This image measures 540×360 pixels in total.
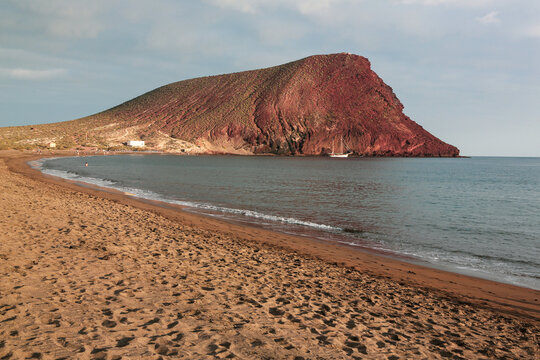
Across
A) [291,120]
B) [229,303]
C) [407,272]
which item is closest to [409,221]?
[407,272]

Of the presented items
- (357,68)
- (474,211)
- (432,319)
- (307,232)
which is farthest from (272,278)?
(357,68)

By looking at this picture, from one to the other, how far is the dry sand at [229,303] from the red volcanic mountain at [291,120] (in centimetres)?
13302

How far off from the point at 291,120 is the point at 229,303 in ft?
474

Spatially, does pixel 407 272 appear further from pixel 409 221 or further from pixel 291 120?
pixel 291 120

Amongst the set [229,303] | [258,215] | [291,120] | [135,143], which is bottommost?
[258,215]

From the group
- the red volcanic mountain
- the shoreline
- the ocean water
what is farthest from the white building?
the shoreline

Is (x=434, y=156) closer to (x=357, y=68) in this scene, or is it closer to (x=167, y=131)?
(x=357, y=68)

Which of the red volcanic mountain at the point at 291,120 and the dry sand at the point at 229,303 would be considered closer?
the dry sand at the point at 229,303

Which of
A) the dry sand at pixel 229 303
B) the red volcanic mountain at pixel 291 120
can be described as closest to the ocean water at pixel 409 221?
the dry sand at pixel 229 303

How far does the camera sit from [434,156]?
169 metres

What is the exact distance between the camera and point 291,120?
14750cm

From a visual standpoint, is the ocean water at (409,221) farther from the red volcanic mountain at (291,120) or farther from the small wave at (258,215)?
the red volcanic mountain at (291,120)

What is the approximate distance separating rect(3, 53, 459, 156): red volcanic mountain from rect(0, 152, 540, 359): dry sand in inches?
5237

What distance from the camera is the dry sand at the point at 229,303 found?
15.6ft
